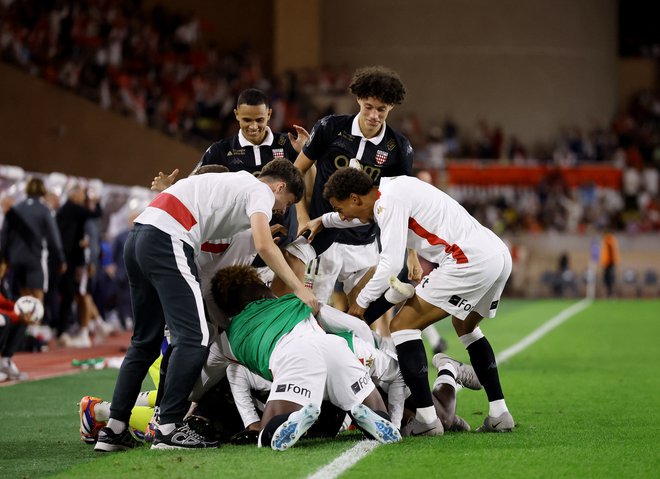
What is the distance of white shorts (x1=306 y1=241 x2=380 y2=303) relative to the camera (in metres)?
9.30

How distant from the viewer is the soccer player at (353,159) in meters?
8.67

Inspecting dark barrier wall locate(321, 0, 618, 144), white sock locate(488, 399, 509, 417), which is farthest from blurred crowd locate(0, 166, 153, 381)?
dark barrier wall locate(321, 0, 618, 144)

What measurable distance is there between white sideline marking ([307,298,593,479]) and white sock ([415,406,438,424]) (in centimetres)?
49

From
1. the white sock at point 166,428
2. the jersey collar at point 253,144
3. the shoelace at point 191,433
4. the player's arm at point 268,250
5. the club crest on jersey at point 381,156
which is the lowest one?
the shoelace at point 191,433

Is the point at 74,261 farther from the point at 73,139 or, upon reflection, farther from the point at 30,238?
the point at 73,139

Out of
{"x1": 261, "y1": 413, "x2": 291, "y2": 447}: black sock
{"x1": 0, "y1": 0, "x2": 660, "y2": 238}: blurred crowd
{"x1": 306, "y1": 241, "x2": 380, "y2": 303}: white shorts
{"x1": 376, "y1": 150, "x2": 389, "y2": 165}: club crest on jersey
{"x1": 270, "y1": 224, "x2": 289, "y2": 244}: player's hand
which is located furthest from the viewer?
{"x1": 0, "y1": 0, "x2": 660, "y2": 238}: blurred crowd

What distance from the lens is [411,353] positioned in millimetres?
7539

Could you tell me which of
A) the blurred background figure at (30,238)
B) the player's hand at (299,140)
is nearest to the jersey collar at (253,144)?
the player's hand at (299,140)

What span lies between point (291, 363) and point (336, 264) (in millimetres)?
2605

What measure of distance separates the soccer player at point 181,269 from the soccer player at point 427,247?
51 centimetres

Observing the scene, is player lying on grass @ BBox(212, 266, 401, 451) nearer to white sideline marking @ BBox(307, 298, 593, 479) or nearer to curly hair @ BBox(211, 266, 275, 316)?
curly hair @ BBox(211, 266, 275, 316)

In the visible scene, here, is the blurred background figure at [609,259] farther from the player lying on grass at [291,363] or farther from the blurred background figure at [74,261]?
the player lying on grass at [291,363]

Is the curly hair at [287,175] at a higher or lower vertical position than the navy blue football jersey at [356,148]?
lower

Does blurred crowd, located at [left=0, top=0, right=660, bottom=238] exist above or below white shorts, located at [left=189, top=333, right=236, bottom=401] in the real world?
above
